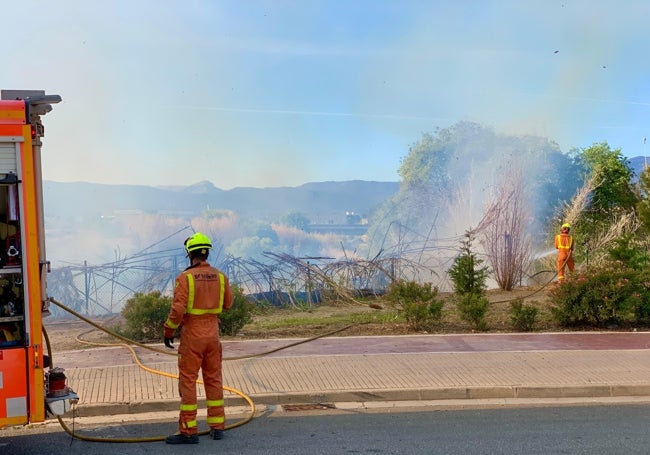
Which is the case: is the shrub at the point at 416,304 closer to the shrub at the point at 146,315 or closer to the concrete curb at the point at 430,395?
the concrete curb at the point at 430,395

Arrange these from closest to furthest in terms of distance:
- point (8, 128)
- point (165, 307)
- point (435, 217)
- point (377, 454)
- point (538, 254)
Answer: point (8, 128)
point (377, 454)
point (165, 307)
point (538, 254)
point (435, 217)

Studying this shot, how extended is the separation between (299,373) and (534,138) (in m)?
19.0

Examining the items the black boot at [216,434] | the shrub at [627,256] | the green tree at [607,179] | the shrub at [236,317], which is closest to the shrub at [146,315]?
the shrub at [236,317]

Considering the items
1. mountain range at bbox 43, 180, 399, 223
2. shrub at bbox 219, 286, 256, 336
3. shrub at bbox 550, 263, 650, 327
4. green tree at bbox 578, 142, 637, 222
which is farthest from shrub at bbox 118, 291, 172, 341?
green tree at bbox 578, 142, 637, 222

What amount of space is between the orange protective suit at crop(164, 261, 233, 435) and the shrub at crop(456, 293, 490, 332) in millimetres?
5501

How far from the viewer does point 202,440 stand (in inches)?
221

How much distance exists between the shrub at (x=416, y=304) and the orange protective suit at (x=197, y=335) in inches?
197

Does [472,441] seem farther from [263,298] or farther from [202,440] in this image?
[263,298]

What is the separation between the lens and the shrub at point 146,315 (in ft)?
31.0

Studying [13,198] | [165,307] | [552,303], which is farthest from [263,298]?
[13,198]

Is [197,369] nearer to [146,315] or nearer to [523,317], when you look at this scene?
[146,315]

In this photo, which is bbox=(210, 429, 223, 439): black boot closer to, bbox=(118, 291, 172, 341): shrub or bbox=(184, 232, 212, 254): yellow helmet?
bbox=(184, 232, 212, 254): yellow helmet

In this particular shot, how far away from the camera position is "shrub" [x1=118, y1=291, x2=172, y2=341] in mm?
9438

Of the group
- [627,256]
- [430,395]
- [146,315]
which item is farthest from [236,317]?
[627,256]
